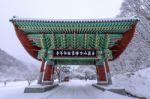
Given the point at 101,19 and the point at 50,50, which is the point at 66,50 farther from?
the point at 101,19

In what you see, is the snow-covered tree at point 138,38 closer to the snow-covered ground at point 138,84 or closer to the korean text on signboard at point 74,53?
the snow-covered ground at point 138,84

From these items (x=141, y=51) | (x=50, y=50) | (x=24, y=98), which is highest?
(x=141, y=51)

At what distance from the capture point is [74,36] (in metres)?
24.5

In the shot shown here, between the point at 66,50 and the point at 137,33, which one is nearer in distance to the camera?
the point at 66,50

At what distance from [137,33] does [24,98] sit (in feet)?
83.0

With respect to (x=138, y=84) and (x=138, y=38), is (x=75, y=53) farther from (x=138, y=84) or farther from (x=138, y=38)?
(x=138, y=38)

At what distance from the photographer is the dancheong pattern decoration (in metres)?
22.6

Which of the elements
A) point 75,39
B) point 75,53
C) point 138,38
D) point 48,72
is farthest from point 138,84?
point 138,38

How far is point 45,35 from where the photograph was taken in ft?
80.3

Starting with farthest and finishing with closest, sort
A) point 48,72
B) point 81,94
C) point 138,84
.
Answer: point 138,84 < point 48,72 < point 81,94

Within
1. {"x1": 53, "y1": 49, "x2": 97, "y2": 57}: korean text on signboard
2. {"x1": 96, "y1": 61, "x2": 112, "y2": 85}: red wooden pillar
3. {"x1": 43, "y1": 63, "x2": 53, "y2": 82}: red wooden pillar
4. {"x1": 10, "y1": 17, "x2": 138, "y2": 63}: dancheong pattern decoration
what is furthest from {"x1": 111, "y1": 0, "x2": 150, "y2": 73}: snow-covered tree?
{"x1": 43, "y1": 63, "x2": 53, "y2": 82}: red wooden pillar

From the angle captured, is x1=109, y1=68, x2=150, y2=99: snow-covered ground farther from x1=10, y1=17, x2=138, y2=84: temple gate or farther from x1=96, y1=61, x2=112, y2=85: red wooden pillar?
x1=10, y1=17, x2=138, y2=84: temple gate

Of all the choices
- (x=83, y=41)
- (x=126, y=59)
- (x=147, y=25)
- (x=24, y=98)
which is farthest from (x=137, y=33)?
(x=24, y=98)

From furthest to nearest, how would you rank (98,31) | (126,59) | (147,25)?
(126,59)
(147,25)
(98,31)
